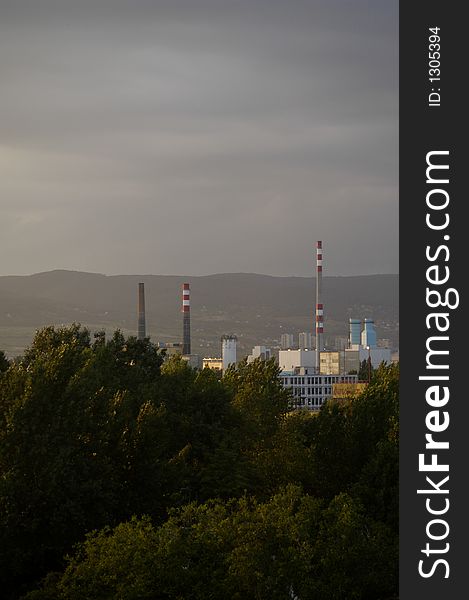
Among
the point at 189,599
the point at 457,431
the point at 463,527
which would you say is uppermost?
the point at 457,431

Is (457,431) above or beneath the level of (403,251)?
beneath

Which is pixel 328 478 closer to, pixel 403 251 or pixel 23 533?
pixel 23 533

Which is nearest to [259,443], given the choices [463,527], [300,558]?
[300,558]

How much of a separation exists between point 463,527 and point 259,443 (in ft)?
140

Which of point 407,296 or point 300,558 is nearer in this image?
point 407,296

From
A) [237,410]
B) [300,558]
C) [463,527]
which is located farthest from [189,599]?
[237,410]

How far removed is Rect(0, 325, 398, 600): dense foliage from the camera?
32500mm

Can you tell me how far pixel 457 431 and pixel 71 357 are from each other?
27861 mm

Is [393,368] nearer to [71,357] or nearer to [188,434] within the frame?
[188,434]

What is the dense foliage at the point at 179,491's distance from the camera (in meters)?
32.5

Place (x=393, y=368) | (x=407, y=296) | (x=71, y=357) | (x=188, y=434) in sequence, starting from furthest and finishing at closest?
(x=393, y=368) < (x=188, y=434) < (x=71, y=357) < (x=407, y=296)

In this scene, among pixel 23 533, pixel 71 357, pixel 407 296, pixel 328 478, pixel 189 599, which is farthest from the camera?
pixel 328 478

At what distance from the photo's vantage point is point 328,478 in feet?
172

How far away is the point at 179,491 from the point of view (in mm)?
45375
